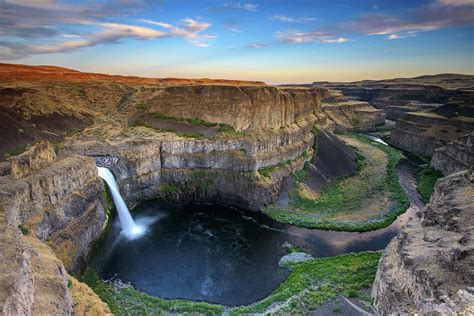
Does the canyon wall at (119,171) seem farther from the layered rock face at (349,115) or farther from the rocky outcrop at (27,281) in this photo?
the layered rock face at (349,115)

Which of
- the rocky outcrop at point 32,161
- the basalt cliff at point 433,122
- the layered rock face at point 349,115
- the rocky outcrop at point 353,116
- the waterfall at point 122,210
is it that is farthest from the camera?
the rocky outcrop at point 353,116

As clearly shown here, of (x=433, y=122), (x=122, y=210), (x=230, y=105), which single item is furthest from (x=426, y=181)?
(x=122, y=210)

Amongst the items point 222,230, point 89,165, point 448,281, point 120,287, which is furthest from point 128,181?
point 448,281

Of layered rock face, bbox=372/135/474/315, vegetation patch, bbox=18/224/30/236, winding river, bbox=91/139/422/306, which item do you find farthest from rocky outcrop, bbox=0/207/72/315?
layered rock face, bbox=372/135/474/315

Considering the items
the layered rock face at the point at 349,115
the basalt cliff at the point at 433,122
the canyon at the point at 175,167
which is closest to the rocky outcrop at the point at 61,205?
the canyon at the point at 175,167

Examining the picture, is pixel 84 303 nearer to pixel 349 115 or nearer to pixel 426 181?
pixel 426 181

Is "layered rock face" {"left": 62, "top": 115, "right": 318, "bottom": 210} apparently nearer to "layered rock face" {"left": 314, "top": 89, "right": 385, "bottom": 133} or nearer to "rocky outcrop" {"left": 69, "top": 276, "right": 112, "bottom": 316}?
"rocky outcrop" {"left": 69, "top": 276, "right": 112, "bottom": 316}

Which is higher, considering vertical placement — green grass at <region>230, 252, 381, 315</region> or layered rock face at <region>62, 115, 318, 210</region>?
layered rock face at <region>62, 115, 318, 210</region>
